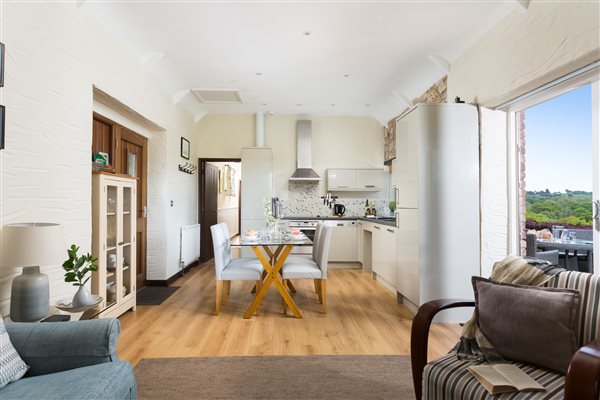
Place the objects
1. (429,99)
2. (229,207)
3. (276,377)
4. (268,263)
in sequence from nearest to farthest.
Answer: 1. (276,377)
2. (268,263)
3. (429,99)
4. (229,207)

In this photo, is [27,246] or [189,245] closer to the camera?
[27,246]

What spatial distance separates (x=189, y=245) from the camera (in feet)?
18.4

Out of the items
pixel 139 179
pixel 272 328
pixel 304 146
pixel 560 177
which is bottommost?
pixel 272 328

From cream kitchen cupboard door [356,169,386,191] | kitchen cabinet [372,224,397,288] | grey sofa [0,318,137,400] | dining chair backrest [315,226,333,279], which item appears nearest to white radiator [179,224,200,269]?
dining chair backrest [315,226,333,279]

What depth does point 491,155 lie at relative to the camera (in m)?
3.21

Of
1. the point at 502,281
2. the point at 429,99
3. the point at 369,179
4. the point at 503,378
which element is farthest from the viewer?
the point at 369,179

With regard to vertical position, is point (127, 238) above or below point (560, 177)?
below

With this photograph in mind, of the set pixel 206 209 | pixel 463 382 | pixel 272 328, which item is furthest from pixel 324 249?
pixel 206 209

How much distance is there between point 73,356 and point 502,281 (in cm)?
204

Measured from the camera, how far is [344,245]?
19.3 ft

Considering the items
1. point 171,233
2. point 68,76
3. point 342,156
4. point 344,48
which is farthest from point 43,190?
point 342,156

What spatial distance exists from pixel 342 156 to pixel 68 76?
4.71 m

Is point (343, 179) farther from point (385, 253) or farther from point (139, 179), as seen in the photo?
point (139, 179)

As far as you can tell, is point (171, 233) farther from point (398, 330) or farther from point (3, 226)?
point (398, 330)
